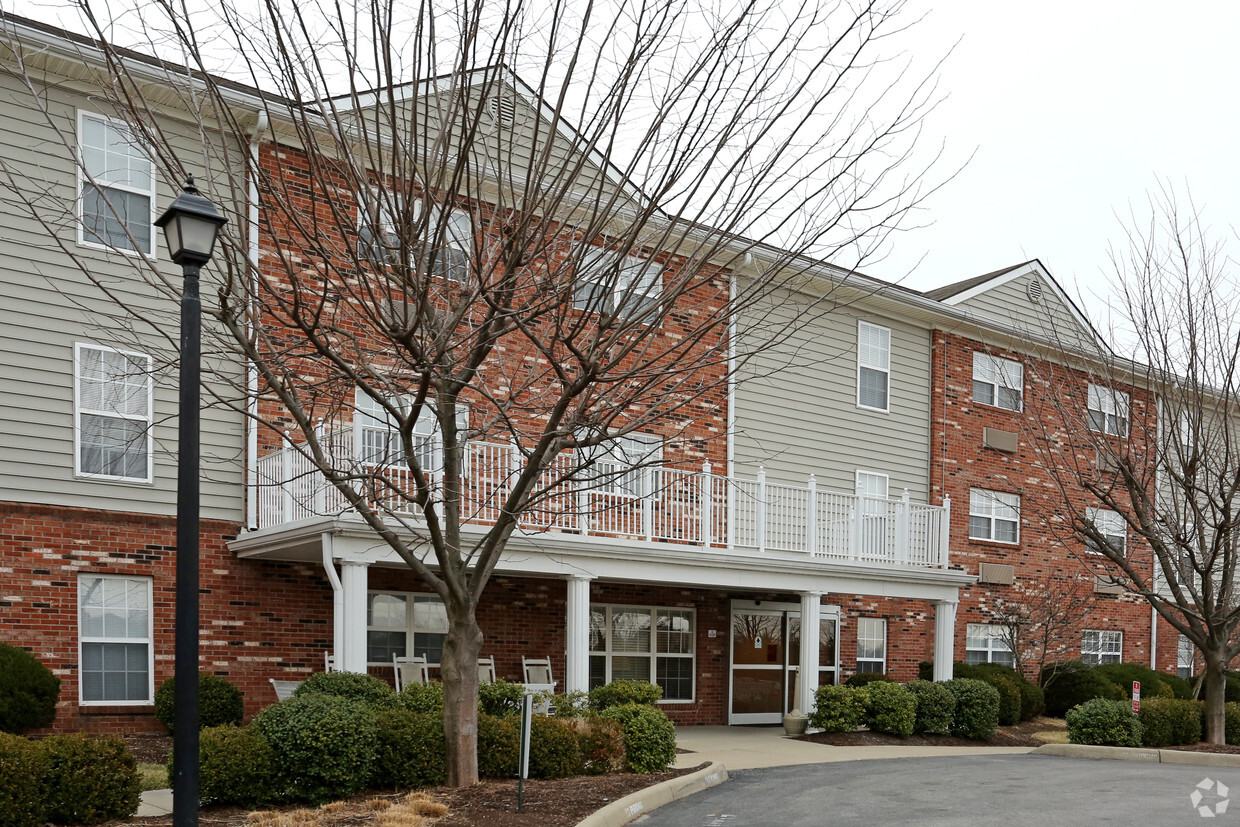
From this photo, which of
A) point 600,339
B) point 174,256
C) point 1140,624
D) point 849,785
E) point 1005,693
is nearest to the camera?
point 174,256

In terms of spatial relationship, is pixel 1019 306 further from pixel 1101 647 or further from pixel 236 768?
pixel 236 768

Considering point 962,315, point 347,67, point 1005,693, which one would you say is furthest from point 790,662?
point 347,67

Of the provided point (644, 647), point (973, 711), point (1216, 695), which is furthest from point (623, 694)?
point (1216, 695)

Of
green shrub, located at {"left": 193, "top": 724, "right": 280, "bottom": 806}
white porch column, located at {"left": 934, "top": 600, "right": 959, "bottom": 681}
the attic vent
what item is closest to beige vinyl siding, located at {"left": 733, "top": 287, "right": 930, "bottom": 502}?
white porch column, located at {"left": 934, "top": 600, "right": 959, "bottom": 681}

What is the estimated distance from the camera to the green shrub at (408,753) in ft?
33.9

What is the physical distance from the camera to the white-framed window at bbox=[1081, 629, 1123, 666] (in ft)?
85.9

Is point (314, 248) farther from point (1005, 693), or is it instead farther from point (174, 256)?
point (1005, 693)

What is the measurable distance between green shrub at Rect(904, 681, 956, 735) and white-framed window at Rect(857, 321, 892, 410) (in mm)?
6315

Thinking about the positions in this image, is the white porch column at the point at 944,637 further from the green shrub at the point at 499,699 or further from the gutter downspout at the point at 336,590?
the gutter downspout at the point at 336,590

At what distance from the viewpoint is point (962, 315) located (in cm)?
2375

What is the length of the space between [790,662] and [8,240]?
14616mm

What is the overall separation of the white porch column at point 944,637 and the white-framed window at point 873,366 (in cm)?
452

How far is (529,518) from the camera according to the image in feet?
50.1

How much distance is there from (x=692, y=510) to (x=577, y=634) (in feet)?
9.54
